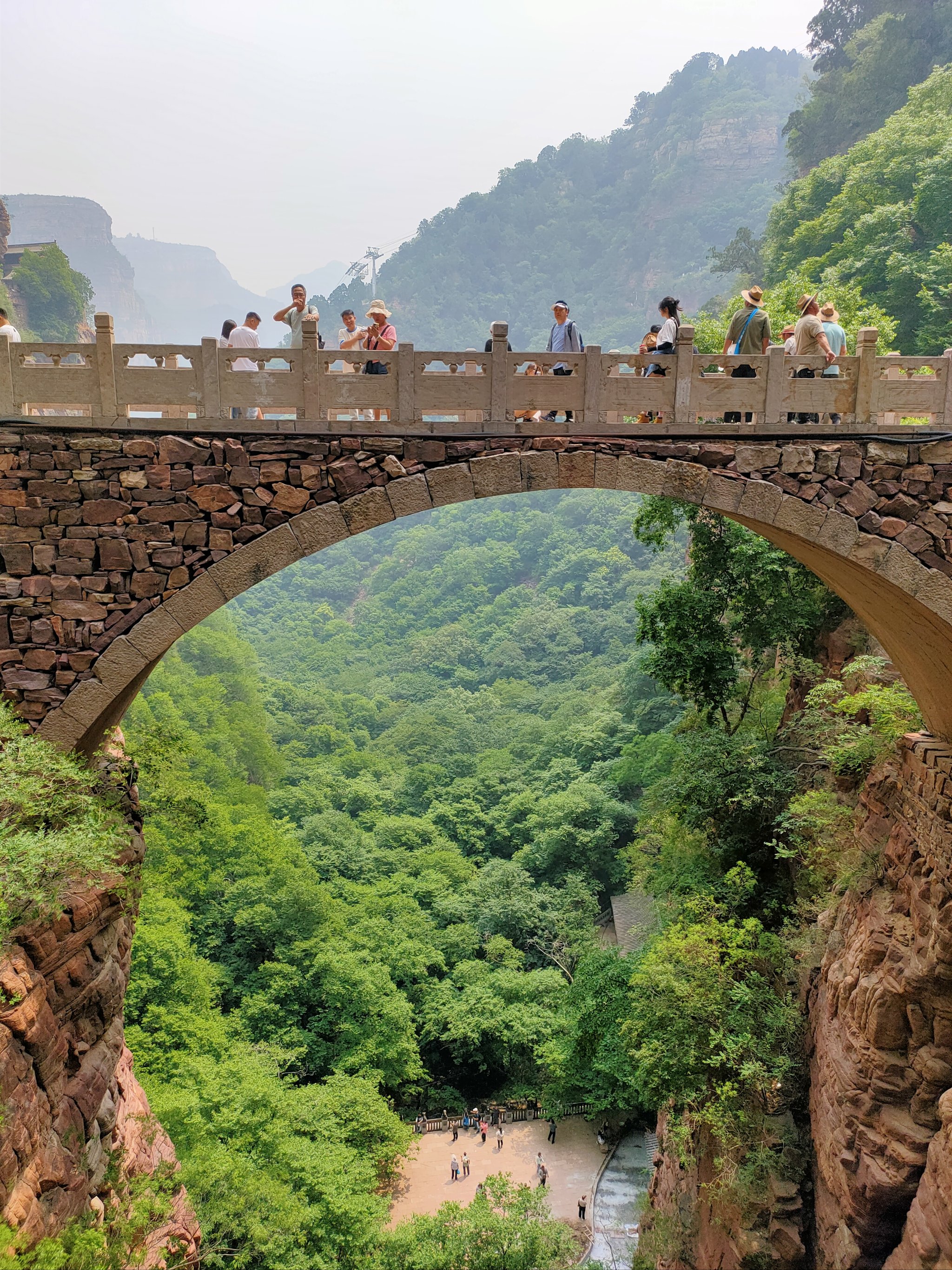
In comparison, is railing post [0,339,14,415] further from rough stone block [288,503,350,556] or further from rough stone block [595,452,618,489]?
rough stone block [595,452,618,489]

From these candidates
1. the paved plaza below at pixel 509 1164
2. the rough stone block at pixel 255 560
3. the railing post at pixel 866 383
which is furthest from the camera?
the paved plaza below at pixel 509 1164

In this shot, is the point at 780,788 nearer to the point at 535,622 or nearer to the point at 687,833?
the point at 687,833

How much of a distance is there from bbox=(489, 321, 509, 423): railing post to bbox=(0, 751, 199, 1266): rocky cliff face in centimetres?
567

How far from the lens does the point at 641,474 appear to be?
8750 millimetres

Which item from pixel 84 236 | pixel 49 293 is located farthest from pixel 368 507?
pixel 84 236

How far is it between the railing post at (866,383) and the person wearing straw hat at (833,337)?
210 millimetres

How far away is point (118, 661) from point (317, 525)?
2.20m

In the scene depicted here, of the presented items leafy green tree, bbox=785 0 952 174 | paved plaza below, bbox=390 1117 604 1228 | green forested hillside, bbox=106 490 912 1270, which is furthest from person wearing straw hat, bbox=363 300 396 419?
leafy green tree, bbox=785 0 952 174

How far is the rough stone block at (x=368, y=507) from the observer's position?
27.8 feet

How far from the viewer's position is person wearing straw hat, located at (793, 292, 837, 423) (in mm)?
9086

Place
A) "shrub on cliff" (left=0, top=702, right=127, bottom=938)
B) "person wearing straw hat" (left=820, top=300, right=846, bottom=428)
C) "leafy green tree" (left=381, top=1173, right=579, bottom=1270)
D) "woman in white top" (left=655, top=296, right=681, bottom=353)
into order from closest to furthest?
"shrub on cliff" (left=0, top=702, right=127, bottom=938), "person wearing straw hat" (left=820, top=300, right=846, bottom=428), "woman in white top" (left=655, top=296, right=681, bottom=353), "leafy green tree" (left=381, top=1173, right=579, bottom=1270)

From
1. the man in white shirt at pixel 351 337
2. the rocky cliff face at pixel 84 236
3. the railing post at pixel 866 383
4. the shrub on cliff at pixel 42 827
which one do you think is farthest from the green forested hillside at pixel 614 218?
the shrub on cliff at pixel 42 827

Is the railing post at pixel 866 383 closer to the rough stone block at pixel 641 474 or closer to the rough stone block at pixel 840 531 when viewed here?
the rough stone block at pixel 840 531

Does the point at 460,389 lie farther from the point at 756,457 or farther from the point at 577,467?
the point at 756,457
